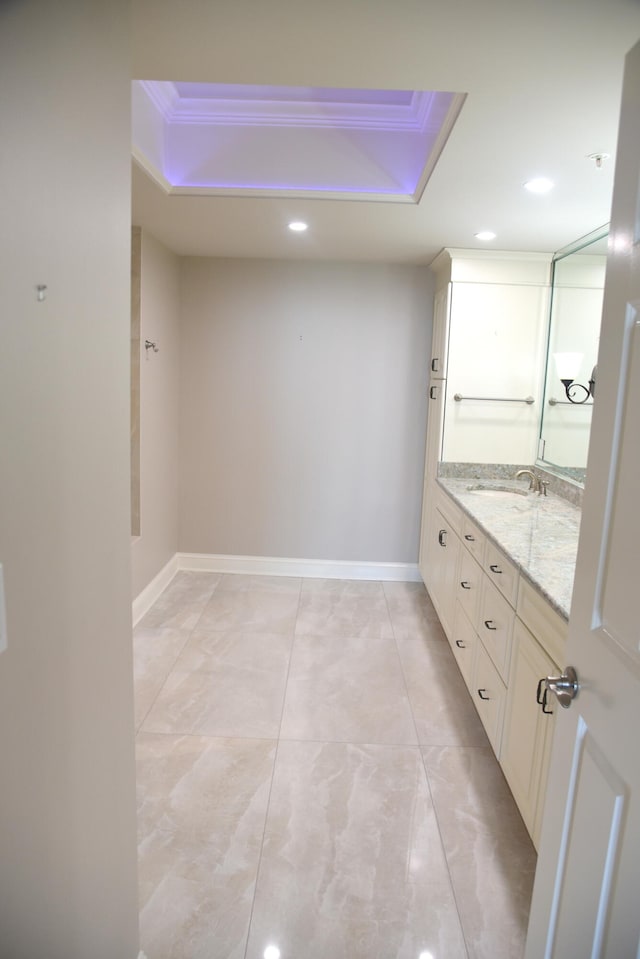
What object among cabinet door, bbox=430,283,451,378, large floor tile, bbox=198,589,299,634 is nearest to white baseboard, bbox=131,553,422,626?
large floor tile, bbox=198,589,299,634

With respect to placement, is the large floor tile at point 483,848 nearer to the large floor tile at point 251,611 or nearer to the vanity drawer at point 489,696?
the vanity drawer at point 489,696

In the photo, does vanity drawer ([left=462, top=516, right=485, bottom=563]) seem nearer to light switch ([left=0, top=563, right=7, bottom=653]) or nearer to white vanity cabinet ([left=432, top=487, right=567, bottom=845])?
white vanity cabinet ([left=432, top=487, right=567, bottom=845])

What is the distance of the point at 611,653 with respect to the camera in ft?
3.20

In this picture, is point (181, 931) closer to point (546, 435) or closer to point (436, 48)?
point (436, 48)

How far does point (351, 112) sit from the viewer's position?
2707mm

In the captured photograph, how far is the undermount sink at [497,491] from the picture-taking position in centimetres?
332

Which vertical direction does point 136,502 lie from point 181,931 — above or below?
above

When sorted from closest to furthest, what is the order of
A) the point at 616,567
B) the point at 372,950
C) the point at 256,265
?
the point at 616,567
the point at 372,950
the point at 256,265

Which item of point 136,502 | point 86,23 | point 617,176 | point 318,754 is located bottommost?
point 318,754

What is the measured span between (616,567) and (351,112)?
8.36 ft

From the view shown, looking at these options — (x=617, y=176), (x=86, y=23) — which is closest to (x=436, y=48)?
(x=617, y=176)

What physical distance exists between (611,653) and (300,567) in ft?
11.6

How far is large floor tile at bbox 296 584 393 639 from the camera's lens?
11.5ft

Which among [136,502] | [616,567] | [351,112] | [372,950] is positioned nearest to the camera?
[616,567]
